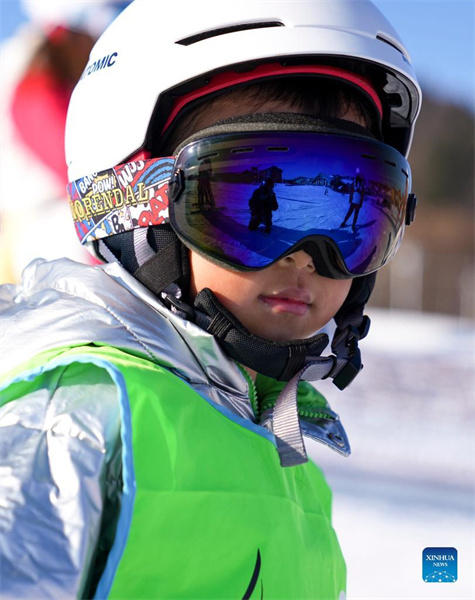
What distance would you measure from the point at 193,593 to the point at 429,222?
30.2 meters

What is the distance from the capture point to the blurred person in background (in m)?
4.67

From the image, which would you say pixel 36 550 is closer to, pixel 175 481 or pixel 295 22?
pixel 175 481

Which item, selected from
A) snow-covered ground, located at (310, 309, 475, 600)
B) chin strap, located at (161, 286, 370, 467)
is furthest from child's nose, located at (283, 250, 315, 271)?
snow-covered ground, located at (310, 309, 475, 600)

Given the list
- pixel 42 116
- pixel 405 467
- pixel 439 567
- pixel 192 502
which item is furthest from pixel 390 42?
pixel 405 467

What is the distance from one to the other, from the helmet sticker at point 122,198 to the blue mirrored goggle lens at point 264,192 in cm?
6

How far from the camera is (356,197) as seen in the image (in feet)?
Answer: 4.84

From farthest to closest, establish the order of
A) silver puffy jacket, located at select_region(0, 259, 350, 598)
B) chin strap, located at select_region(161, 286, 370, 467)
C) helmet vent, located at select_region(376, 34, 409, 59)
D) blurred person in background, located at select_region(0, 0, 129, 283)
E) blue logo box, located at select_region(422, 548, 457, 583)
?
blurred person in background, located at select_region(0, 0, 129, 283) → blue logo box, located at select_region(422, 548, 457, 583) → helmet vent, located at select_region(376, 34, 409, 59) → chin strap, located at select_region(161, 286, 370, 467) → silver puffy jacket, located at select_region(0, 259, 350, 598)

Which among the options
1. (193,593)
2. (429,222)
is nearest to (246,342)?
(193,593)

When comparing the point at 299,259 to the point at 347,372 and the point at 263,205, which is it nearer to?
the point at 263,205

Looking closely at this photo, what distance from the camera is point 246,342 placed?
140cm

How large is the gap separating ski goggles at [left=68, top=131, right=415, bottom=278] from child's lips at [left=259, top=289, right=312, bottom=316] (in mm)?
64

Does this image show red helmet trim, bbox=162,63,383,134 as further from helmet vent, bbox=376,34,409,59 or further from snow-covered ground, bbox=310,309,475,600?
snow-covered ground, bbox=310,309,475,600

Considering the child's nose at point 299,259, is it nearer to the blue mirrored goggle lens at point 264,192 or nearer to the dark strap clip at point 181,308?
the blue mirrored goggle lens at point 264,192

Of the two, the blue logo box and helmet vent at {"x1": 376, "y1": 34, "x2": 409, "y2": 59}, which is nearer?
helmet vent at {"x1": 376, "y1": 34, "x2": 409, "y2": 59}
